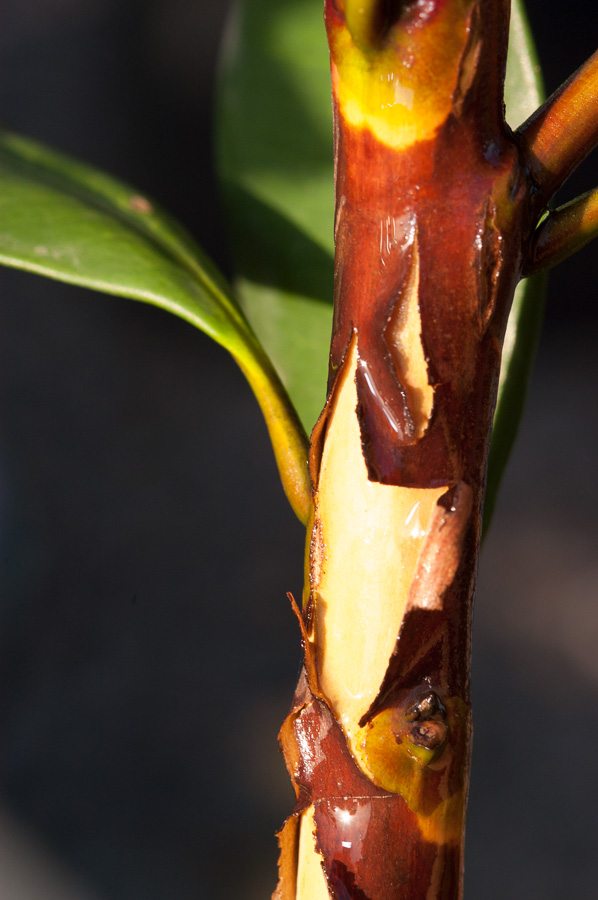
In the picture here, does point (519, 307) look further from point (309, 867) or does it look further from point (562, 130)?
point (309, 867)

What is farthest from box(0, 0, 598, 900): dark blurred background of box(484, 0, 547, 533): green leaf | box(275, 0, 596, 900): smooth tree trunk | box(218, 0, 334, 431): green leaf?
box(275, 0, 596, 900): smooth tree trunk

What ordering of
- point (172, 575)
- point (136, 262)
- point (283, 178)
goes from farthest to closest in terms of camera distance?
point (172, 575)
point (283, 178)
point (136, 262)

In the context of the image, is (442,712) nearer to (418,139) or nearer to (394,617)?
(394,617)

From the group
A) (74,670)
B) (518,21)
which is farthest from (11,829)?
(518,21)

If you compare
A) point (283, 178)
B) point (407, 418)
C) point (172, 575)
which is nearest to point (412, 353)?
point (407, 418)

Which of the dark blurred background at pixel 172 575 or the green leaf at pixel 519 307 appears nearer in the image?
the green leaf at pixel 519 307

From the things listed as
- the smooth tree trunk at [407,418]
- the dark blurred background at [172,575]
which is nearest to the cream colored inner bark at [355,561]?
the smooth tree trunk at [407,418]

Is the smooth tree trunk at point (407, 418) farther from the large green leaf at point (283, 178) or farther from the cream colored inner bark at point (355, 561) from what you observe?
the large green leaf at point (283, 178)
